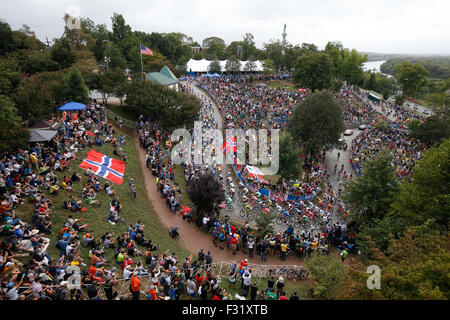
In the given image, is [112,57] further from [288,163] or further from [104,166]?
[288,163]

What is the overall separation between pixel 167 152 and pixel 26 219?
17.9 metres

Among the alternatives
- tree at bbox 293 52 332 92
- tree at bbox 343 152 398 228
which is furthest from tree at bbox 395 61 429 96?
tree at bbox 343 152 398 228

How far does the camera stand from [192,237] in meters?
18.3

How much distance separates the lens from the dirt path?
1670 centimetres

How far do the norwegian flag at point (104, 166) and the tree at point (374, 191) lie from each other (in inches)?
785

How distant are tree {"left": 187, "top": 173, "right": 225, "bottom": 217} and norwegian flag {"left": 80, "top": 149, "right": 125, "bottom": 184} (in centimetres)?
702

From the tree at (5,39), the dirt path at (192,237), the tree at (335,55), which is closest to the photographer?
the dirt path at (192,237)

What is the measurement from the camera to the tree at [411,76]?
79375mm

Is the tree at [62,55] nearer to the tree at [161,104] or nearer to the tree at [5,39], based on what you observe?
the tree at [161,104]

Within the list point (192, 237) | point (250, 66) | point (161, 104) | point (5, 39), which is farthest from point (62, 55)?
point (250, 66)

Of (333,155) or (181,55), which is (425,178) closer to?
(333,155)

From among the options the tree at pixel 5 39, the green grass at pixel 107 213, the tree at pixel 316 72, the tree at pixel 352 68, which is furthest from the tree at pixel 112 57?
the tree at pixel 352 68

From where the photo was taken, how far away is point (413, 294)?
28.1 feet
